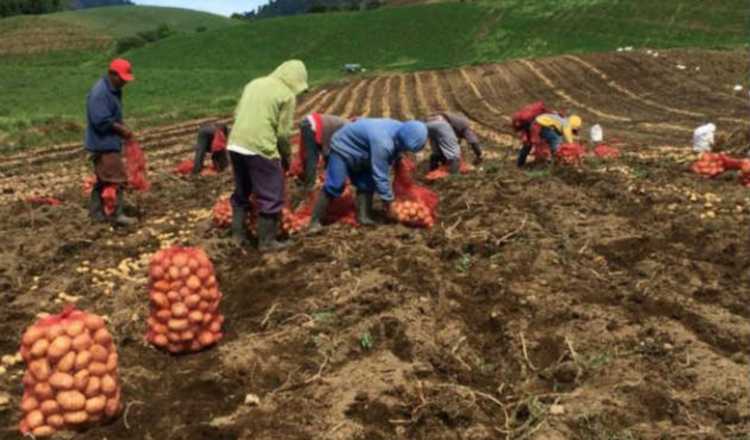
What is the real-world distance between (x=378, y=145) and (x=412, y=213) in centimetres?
71

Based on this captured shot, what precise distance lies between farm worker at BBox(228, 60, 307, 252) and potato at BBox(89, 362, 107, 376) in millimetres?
2738

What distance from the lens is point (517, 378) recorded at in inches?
158

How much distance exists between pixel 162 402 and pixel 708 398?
266 centimetres

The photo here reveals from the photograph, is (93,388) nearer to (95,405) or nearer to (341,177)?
(95,405)

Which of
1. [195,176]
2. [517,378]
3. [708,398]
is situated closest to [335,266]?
[517,378]

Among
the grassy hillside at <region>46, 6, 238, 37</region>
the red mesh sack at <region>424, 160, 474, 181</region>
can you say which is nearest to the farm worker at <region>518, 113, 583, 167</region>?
the red mesh sack at <region>424, 160, 474, 181</region>

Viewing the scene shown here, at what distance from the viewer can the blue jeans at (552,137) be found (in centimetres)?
950

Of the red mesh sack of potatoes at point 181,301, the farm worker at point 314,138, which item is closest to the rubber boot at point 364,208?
the farm worker at point 314,138

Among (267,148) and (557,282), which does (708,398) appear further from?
(267,148)

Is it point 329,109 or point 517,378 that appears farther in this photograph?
point 329,109

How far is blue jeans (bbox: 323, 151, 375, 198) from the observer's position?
672 cm

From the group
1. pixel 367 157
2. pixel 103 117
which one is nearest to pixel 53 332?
pixel 367 157

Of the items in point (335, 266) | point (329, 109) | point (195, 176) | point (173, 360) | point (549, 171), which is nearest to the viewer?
point (173, 360)

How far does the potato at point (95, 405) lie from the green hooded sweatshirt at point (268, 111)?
290 cm
